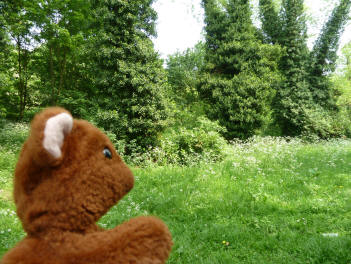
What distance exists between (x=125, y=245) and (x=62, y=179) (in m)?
0.45

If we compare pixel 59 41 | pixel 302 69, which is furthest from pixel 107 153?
pixel 302 69

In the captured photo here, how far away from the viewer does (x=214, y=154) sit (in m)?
7.98

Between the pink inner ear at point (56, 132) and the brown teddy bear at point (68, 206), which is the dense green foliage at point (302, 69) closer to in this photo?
the brown teddy bear at point (68, 206)

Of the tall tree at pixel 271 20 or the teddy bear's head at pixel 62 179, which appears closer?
the teddy bear's head at pixel 62 179

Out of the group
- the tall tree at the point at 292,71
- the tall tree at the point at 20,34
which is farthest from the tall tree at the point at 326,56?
the tall tree at the point at 20,34

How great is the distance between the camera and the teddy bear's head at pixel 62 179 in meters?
1.09

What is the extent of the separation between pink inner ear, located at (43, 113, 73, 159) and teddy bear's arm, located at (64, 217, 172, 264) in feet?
1.46

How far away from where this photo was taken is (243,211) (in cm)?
438

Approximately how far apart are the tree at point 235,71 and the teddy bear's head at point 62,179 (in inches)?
505

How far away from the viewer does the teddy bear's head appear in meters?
1.09

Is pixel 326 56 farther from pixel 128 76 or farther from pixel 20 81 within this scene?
pixel 20 81

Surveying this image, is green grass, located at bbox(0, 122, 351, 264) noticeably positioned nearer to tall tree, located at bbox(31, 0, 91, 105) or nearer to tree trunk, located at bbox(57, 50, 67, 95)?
tall tree, located at bbox(31, 0, 91, 105)

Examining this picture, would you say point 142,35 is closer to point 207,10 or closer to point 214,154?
point 214,154

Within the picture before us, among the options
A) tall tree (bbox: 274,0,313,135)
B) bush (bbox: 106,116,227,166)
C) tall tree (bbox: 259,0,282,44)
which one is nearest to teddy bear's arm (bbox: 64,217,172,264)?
bush (bbox: 106,116,227,166)
